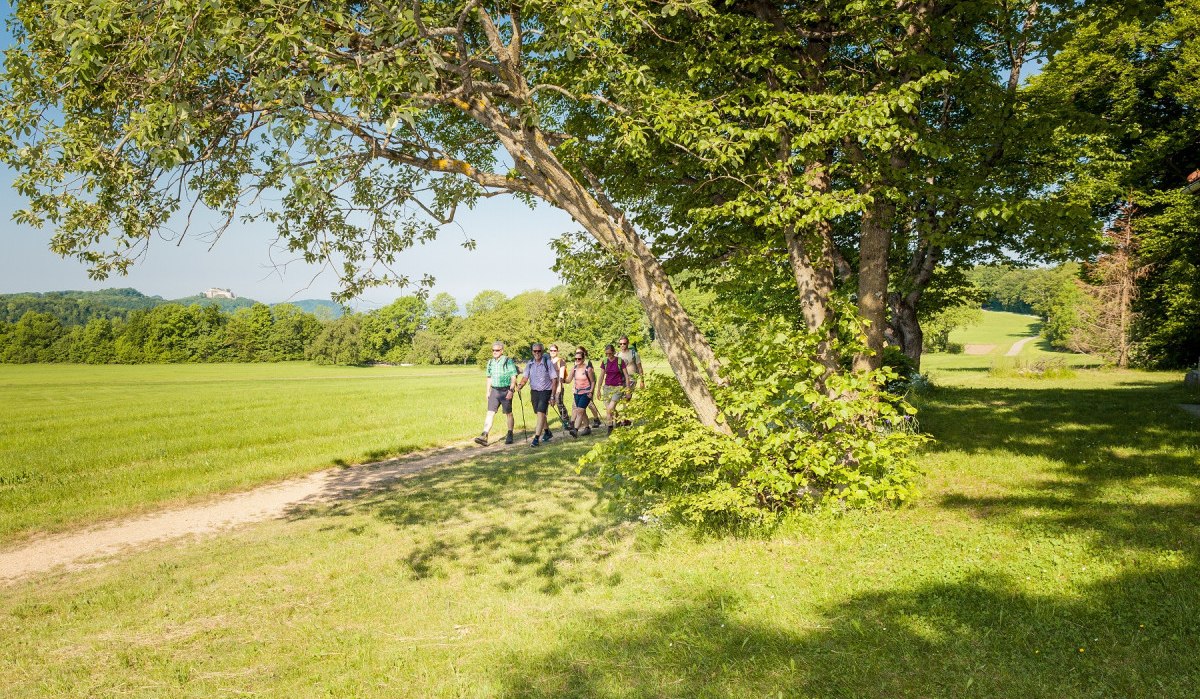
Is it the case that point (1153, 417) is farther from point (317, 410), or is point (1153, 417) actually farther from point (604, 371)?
point (317, 410)

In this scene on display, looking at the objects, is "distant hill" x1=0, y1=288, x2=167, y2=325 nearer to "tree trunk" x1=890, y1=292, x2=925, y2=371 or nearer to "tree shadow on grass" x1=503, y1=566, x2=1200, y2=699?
"tree trunk" x1=890, y1=292, x2=925, y2=371

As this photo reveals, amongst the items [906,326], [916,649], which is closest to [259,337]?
[906,326]

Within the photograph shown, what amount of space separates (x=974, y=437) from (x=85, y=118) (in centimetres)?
1278

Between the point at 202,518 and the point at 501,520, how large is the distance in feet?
16.8

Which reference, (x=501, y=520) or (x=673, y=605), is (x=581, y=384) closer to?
(x=501, y=520)

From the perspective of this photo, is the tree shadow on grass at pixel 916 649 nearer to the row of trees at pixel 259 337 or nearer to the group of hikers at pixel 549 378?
the group of hikers at pixel 549 378

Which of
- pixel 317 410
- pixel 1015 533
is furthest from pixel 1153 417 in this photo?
pixel 317 410

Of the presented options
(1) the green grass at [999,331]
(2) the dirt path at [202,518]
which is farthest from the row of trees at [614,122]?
(1) the green grass at [999,331]

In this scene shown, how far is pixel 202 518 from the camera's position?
1017 centimetres

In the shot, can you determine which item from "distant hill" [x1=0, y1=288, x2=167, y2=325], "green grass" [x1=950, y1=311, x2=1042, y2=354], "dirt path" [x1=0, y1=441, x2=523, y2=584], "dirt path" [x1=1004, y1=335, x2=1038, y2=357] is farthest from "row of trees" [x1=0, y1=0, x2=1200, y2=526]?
"distant hill" [x1=0, y1=288, x2=167, y2=325]

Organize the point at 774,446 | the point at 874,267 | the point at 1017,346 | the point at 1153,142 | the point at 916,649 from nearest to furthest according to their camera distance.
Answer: the point at 916,649 < the point at 774,446 < the point at 874,267 < the point at 1153,142 < the point at 1017,346

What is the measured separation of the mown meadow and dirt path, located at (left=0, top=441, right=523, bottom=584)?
0.72 meters

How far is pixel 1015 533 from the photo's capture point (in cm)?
598

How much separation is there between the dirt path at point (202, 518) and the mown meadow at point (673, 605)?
2.37ft
